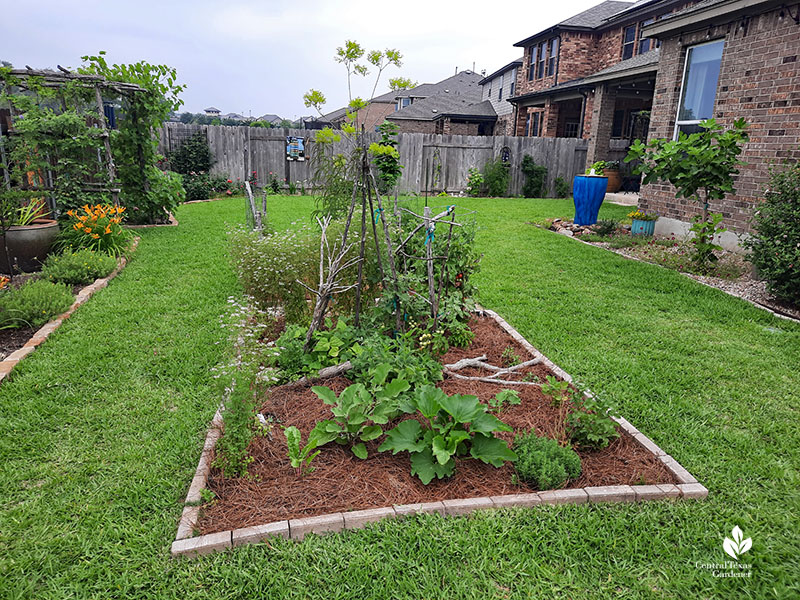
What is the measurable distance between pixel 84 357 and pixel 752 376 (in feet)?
16.0

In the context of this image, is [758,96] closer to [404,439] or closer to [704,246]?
[704,246]

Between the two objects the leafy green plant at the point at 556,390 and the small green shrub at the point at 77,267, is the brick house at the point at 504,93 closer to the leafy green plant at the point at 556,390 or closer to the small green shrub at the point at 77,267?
the small green shrub at the point at 77,267

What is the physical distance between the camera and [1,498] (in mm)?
2293

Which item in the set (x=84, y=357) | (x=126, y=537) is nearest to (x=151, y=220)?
(x=84, y=357)

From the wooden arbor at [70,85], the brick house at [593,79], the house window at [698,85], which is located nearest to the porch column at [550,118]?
the brick house at [593,79]

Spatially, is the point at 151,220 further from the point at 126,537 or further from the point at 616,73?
the point at 616,73

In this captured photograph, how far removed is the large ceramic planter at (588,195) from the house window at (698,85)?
4.94 feet

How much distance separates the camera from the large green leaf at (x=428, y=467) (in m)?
2.37

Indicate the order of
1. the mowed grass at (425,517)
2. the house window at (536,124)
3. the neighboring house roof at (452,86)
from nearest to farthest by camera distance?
the mowed grass at (425,517) → the house window at (536,124) → the neighboring house roof at (452,86)

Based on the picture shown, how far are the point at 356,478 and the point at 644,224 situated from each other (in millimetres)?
7898

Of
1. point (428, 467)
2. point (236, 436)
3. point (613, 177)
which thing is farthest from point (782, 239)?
point (613, 177)

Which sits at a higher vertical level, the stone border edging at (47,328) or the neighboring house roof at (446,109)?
the neighboring house roof at (446,109)

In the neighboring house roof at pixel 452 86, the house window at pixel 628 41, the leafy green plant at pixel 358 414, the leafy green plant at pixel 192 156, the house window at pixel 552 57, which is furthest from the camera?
the neighboring house roof at pixel 452 86

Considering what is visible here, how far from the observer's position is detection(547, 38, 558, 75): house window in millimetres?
19734
